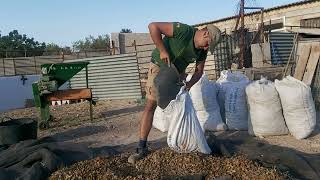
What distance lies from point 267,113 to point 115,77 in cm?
735

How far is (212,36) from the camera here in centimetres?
418

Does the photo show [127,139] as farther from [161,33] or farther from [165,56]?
[161,33]

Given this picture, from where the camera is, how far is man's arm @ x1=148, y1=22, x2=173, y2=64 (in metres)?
4.18

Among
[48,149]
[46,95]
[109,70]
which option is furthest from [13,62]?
[48,149]

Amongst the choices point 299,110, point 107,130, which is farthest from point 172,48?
point 107,130

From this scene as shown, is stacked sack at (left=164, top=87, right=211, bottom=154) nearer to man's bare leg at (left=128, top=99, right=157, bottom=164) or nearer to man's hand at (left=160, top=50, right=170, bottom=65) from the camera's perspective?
man's bare leg at (left=128, top=99, right=157, bottom=164)

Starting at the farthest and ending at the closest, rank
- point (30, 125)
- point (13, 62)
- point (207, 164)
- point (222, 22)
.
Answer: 1. point (222, 22)
2. point (13, 62)
3. point (30, 125)
4. point (207, 164)

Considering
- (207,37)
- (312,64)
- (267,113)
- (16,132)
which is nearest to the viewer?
(207,37)

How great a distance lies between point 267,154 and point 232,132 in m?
1.79

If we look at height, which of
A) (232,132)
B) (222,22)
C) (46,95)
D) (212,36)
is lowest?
(232,132)

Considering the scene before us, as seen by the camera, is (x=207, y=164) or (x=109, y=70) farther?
(x=109, y=70)

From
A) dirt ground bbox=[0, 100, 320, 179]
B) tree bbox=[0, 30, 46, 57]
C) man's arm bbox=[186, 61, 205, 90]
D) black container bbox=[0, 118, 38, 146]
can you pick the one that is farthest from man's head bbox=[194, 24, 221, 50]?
tree bbox=[0, 30, 46, 57]

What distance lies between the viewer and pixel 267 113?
5.50 meters

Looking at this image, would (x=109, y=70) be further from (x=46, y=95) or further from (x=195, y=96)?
(x=195, y=96)
